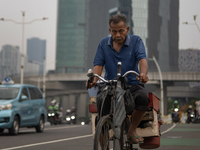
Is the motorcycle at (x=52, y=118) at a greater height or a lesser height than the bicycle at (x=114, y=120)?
lesser

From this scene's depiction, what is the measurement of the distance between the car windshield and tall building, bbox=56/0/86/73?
176 metres

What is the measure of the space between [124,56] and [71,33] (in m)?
192

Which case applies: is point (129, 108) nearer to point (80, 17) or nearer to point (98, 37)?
point (98, 37)

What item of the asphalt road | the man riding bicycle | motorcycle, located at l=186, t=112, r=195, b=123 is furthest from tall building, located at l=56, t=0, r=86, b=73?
the man riding bicycle

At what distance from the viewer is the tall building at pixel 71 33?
19388 centimetres

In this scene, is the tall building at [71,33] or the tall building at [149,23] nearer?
the tall building at [149,23]

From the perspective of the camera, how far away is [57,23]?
198500 mm

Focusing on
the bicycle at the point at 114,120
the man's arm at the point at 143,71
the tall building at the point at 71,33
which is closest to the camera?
the bicycle at the point at 114,120

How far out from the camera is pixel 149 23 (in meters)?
137

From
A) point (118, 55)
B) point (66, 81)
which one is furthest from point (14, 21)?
point (66, 81)

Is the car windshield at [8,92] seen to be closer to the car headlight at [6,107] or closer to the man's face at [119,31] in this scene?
the car headlight at [6,107]

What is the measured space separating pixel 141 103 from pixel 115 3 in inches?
5423

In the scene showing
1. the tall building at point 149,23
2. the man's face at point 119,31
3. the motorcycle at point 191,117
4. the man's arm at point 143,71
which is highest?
the tall building at point 149,23

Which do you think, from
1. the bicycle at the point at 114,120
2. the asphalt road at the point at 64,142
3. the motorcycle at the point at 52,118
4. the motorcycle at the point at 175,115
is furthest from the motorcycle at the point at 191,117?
the bicycle at the point at 114,120
